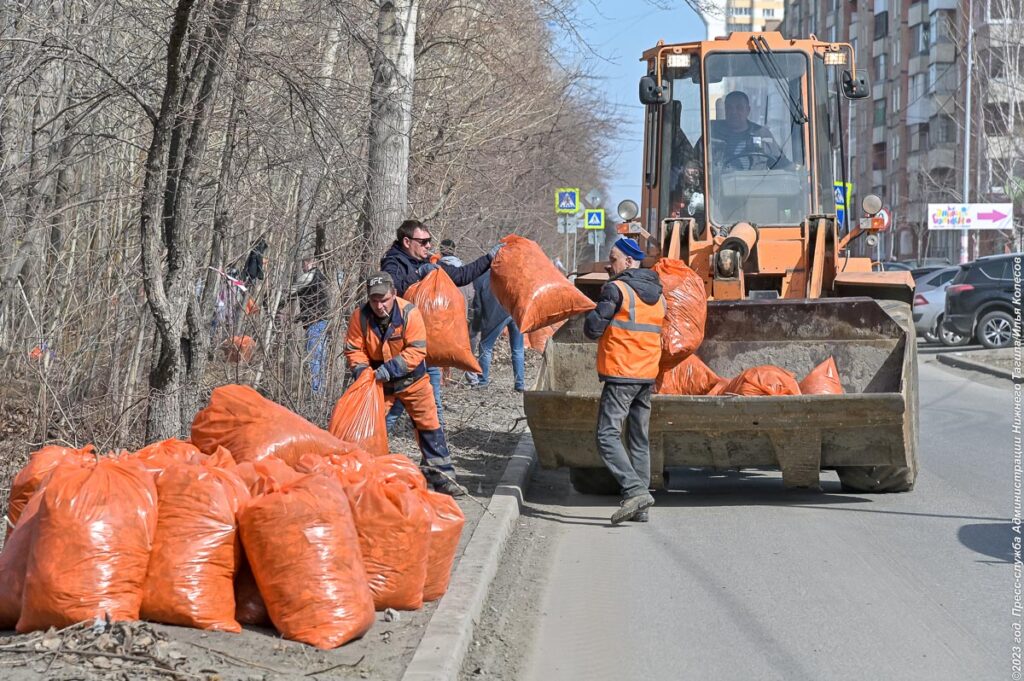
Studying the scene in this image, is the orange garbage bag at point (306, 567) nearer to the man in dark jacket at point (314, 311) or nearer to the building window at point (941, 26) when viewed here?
the man in dark jacket at point (314, 311)

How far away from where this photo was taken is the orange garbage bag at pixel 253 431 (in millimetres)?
6668

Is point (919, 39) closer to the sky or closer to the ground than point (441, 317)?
closer to the sky

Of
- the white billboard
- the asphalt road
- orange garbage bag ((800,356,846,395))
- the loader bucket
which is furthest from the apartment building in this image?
the asphalt road

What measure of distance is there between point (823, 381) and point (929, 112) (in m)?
59.7

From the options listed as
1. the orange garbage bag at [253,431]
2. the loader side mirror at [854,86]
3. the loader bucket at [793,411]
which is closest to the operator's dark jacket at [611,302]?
the loader bucket at [793,411]

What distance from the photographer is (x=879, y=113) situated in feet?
242

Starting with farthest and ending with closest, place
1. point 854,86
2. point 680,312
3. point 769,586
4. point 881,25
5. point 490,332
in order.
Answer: point 881,25, point 490,332, point 854,86, point 680,312, point 769,586

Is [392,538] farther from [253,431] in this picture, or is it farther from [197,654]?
[253,431]

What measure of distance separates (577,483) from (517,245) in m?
1.85

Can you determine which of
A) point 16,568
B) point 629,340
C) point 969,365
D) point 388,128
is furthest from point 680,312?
point 969,365

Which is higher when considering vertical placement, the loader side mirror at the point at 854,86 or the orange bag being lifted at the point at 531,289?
the loader side mirror at the point at 854,86

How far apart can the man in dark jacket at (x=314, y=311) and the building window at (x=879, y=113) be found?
Result: 66.4m

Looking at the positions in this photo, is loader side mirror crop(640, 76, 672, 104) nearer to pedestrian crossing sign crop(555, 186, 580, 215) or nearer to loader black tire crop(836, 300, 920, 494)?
loader black tire crop(836, 300, 920, 494)

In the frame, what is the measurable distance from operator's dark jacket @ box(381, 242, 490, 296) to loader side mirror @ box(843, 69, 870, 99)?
3.68m
